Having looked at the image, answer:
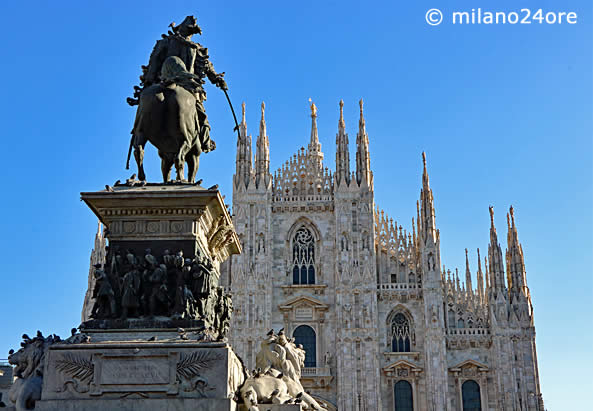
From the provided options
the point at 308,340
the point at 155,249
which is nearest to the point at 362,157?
the point at 308,340

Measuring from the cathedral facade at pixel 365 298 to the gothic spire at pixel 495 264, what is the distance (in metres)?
0.06

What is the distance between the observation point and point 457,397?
3938 centimetres

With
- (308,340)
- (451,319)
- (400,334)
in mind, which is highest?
(451,319)

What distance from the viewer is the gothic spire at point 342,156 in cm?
4254

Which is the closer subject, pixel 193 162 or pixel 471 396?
pixel 193 162

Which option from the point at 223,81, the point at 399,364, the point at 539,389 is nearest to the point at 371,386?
the point at 399,364

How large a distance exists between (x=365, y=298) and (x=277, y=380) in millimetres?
32494

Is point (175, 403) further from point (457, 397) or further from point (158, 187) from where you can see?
point (457, 397)

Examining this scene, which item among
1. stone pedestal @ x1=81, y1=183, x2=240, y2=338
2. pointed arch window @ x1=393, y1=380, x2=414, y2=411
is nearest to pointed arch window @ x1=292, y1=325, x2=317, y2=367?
pointed arch window @ x1=393, y1=380, x2=414, y2=411

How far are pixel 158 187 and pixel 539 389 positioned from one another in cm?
3451

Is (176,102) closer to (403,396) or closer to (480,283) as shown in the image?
(403,396)

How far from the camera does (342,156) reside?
43.0 meters

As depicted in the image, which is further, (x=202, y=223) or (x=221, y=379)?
(x=202, y=223)

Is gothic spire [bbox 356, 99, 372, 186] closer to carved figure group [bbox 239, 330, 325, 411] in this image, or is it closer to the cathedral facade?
the cathedral facade
